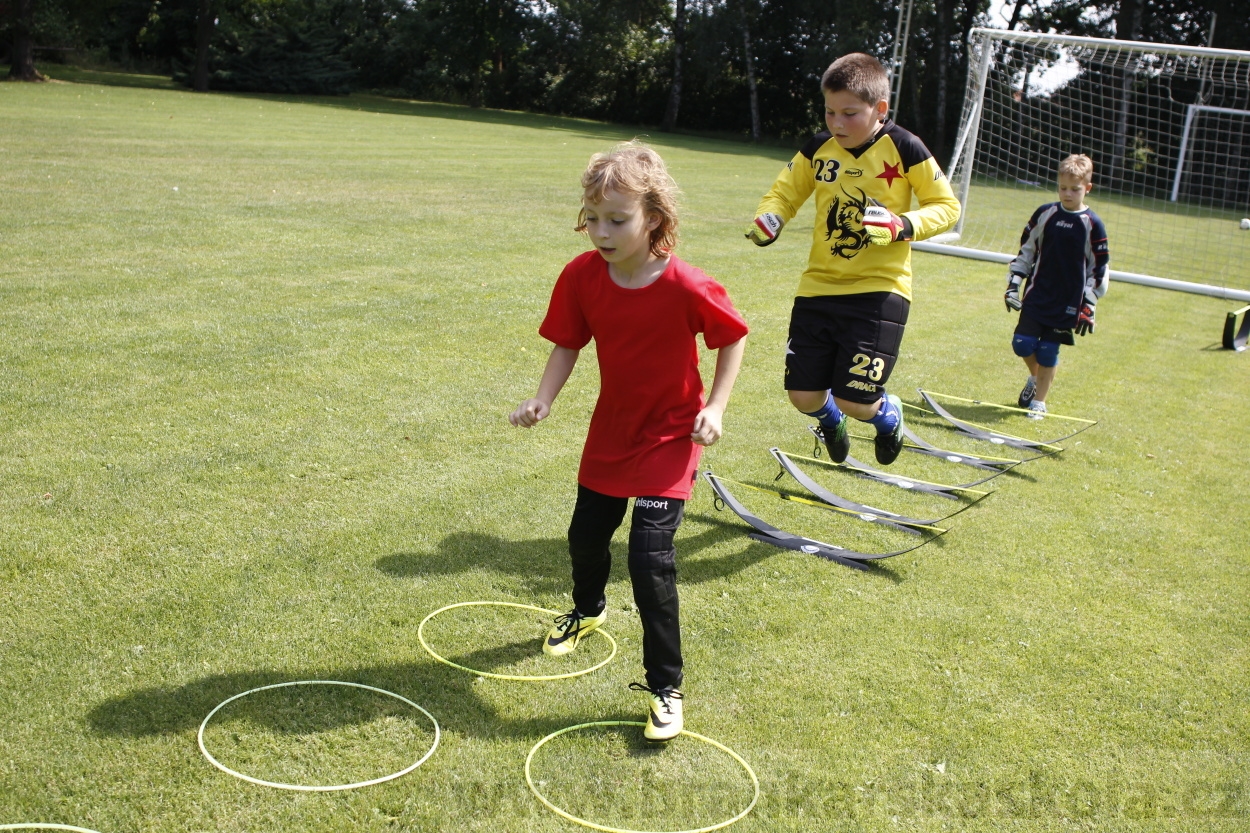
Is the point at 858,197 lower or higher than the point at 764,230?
higher

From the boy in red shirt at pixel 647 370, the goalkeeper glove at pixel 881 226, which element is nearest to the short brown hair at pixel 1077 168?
the goalkeeper glove at pixel 881 226

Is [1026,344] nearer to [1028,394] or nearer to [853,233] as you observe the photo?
[1028,394]

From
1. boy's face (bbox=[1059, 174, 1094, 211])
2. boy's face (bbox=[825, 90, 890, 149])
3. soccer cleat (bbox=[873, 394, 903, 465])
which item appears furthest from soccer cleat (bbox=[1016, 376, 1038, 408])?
boy's face (bbox=[825, 90, 890, 149])

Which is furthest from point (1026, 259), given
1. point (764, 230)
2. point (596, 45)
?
point (596, 45)

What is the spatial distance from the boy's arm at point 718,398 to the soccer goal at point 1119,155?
1251 cm

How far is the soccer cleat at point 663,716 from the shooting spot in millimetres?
3488

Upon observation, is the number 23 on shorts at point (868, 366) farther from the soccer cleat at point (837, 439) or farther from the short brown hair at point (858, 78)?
the short brown hair at point (858, 78)

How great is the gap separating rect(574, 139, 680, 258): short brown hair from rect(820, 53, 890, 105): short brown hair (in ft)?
5.84

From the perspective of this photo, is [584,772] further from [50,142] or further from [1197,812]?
[50,142]

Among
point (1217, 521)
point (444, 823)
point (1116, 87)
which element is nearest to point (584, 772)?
point (444, 823)

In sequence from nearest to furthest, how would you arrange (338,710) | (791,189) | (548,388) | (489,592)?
(338,710)
(548,388)
(489,592)
(791,189)

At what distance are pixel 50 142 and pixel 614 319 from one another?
1683cm

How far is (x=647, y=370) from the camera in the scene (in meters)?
3.66

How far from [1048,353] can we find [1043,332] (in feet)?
0.57
